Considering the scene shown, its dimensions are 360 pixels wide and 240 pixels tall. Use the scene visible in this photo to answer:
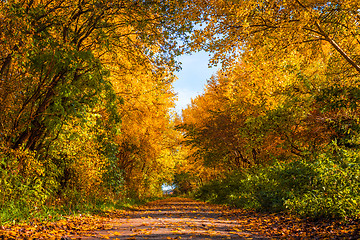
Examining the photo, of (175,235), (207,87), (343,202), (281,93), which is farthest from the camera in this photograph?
(207,87)

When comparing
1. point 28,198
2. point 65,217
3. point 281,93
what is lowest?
point 65,217

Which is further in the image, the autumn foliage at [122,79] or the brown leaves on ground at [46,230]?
the autumn foliage at [122,79]

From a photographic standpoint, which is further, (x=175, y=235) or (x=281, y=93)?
(x=281, y=93)

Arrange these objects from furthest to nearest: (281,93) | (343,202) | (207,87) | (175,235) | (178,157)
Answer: (178,157) → (207,87) → (281,93) → (343,202) → (175,235)

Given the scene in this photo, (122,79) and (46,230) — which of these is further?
(122,79)

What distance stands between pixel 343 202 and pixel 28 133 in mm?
8825

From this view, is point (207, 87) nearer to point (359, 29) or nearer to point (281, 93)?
point (281, 93)

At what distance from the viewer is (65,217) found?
360 inches

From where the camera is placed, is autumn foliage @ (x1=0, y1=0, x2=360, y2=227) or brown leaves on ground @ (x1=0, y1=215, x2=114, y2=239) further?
autumn foliage @ (x1=0, y1=0, x2=360, y2=227)

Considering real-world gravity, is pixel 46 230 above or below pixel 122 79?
below

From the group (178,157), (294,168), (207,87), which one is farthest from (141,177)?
(294,168)

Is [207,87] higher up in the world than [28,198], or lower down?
higher up

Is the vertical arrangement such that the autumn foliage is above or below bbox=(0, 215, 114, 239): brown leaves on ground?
above

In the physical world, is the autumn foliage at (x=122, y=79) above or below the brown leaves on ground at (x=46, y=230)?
above
